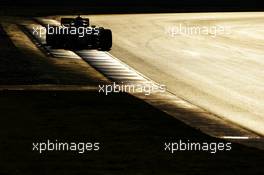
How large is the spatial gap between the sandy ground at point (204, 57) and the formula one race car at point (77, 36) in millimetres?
867

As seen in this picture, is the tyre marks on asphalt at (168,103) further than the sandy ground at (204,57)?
No

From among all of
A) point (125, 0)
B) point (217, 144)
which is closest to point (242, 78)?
point (217, 144)

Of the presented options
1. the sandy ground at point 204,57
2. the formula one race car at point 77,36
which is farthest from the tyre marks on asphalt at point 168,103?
the sandy ground at point 204,57

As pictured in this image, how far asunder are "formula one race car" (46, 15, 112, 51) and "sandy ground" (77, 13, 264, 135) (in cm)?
87

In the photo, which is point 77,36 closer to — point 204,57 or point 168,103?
point 204,57

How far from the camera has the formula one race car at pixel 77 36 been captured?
3581cm

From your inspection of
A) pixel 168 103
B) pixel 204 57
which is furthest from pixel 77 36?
pixel 168 103

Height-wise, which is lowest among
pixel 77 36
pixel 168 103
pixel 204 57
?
pixel 204 57

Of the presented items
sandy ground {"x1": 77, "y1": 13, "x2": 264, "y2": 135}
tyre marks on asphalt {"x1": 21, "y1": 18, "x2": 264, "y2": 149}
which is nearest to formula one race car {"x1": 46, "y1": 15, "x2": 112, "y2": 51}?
tyre marks on asphalt {"x1": 21, "y1": 18, "x2": 264, "y2": 149}

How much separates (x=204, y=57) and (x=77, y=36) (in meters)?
5.87

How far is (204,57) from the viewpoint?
3659 cm

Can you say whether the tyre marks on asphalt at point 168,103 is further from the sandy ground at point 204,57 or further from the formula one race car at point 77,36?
the sandy ground at point 204,57

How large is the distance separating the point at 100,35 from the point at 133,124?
62.4 ft

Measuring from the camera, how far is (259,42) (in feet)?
143
